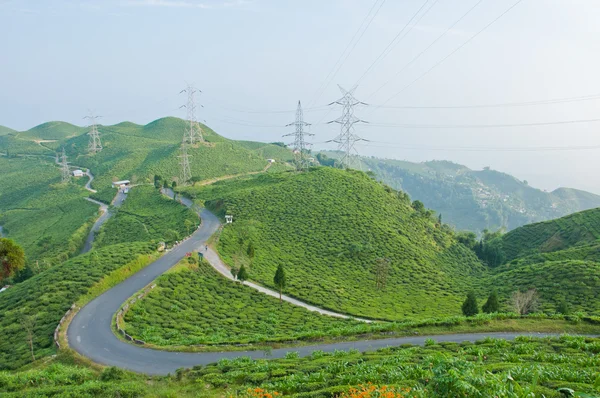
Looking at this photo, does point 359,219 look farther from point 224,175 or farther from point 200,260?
point 224,175

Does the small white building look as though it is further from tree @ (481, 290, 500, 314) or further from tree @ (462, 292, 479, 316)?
tree @ (481, 290, 500, 314)

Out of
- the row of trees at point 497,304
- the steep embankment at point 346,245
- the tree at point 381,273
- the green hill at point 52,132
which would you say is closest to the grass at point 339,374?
the row of trees at point 497,304

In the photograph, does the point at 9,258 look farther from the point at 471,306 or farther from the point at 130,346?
the point at 471,306

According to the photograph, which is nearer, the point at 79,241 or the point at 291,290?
the point at 291,290

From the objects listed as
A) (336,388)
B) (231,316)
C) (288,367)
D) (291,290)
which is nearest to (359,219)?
(291,290)

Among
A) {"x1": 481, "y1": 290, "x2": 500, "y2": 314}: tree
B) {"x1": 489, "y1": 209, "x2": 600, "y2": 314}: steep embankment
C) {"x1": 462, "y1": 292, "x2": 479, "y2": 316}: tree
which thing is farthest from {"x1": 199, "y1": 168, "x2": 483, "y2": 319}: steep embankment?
{"x1": 489, "y1": 209, "x2": 600, "y2": 314}: steep embankment

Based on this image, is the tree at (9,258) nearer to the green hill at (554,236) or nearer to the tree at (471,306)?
the tree at (471,306)
